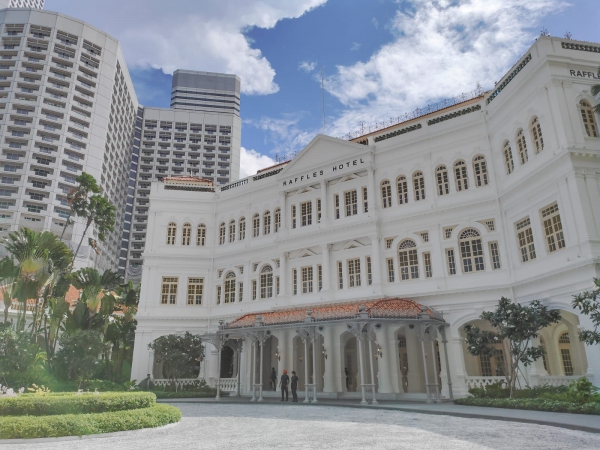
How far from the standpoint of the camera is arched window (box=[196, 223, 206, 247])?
33812mm

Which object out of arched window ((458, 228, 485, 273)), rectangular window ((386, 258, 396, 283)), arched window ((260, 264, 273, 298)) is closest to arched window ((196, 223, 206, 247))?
arched window ((260, 264, 273, 298))

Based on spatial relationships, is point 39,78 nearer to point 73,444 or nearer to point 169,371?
point 169,371

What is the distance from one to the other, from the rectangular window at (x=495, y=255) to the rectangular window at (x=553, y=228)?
3103 millimetres

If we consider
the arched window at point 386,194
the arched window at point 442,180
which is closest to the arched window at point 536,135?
the arched window at point 442,180

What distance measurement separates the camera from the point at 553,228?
1909 cm

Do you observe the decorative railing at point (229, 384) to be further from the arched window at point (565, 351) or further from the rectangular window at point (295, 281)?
the arched window at point (565, 351)

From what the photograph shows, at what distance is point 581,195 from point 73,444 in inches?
711

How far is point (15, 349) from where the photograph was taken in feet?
68.2

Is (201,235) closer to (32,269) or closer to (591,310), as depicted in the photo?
(32,269)

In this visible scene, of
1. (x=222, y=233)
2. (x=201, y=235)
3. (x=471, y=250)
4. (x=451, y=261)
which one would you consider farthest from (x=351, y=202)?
(x=201, y=235)

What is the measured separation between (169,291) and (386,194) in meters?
16.3

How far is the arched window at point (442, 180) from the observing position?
24.8 m

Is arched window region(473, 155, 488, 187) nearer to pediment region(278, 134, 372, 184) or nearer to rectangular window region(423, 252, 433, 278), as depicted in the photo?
rectangular window region(423, 252, 433, 278)

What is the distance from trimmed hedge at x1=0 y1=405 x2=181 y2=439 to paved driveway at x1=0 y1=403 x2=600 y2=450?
1.17 ft
